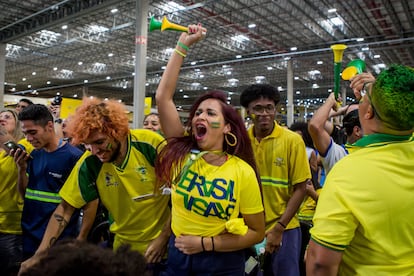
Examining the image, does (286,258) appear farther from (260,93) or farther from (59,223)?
(59,223)

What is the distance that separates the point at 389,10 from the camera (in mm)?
11867

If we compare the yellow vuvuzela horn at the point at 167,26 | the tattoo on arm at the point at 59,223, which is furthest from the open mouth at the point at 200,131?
the tattoo on arm at the point at 59,223

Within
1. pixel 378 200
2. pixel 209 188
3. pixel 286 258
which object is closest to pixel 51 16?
pixel 286 258

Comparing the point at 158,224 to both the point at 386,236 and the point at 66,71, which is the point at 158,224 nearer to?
the point at 386,236

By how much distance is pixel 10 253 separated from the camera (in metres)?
2.70

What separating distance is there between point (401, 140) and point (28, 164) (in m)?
2.54

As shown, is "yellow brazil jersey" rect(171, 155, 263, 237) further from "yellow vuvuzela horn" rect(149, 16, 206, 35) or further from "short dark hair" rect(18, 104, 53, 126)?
"short dark hair" rect(18, 104, 53, 126)

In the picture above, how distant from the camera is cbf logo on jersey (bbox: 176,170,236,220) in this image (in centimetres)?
171

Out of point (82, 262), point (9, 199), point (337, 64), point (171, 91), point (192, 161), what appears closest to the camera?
point (82, 262)

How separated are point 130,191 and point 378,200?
4.62 ft

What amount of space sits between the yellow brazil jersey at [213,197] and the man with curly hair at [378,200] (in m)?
0.49

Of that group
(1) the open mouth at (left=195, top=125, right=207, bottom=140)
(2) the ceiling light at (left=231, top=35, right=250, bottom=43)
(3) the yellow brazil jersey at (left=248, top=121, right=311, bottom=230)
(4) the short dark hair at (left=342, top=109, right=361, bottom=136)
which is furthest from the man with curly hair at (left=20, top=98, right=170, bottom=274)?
A: (2) the ceiling light at (left=231, top=35, right=250, bottom=43)

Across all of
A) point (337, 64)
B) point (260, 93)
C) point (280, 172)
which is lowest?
point (280, 172)

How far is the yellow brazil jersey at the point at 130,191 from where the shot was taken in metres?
2.14
